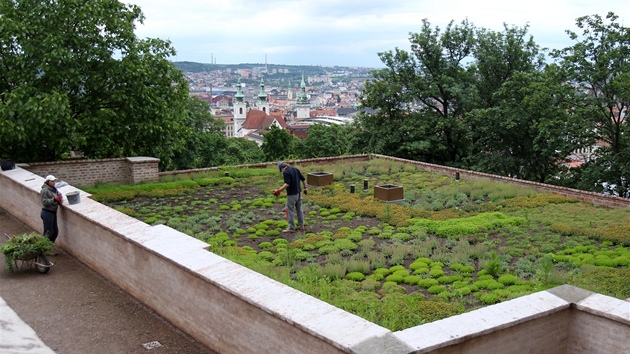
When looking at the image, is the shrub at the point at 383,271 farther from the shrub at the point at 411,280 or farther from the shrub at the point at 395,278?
the shrub at the point at 411,280

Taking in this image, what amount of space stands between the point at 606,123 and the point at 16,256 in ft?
77.6

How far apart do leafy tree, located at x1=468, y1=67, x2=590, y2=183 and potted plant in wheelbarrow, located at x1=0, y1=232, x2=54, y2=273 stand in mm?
21817

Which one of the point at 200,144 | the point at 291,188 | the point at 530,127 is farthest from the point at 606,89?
the point at 200,144

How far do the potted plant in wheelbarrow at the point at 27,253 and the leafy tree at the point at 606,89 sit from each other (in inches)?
869

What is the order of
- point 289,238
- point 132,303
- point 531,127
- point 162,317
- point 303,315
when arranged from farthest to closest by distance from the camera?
1. point 531,127
2. point 289,238
3. point 132,303
4. point 162,317
5. point 303,315

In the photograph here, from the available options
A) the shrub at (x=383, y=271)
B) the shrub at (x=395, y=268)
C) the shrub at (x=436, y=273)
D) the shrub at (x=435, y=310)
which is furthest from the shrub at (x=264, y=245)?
the shrub at (x=435, y=310)

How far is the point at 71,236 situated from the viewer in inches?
430

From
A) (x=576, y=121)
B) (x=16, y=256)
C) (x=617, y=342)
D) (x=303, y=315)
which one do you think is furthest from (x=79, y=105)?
(x=576, y=121)

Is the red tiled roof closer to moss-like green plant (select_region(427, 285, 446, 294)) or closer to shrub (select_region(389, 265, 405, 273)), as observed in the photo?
shrub (select_region(389, 265, 405, 273))

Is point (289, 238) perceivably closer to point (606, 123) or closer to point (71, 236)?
point (71, 236)

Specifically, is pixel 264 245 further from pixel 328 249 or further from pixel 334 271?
pixel 334 271

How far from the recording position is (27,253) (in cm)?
949

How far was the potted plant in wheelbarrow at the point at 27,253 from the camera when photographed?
949 cm

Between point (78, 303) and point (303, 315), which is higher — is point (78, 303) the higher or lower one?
the lower one
